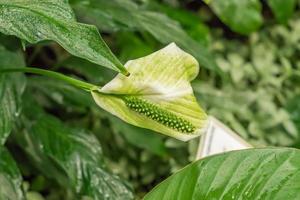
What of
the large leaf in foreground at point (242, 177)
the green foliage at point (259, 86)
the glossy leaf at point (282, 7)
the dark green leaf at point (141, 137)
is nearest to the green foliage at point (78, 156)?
the dark green leaf at point (141, 137)

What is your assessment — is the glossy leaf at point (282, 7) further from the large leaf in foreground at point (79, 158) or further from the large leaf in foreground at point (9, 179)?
the large leaf in foreground at point (9, 179)

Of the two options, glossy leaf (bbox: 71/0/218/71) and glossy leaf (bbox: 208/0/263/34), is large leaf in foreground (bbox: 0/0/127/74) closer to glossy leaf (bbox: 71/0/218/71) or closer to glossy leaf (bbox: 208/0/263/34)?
glossy leaf (bbox: 71/0/218/71)

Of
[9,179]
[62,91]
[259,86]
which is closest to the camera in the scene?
[9,179]

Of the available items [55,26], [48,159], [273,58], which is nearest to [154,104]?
[55,26]

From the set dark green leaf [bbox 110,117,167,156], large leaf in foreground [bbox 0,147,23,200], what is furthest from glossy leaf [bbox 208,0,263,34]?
large leaf in foreground [bbox 0,147,23,200]

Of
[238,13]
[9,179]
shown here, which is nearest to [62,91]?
[9,179]

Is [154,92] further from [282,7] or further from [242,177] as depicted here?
[282,7]
